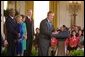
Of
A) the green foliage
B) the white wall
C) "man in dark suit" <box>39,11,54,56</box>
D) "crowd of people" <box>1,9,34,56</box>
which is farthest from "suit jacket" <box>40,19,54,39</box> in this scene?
the white wall

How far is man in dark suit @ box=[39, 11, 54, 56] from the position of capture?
1027cm

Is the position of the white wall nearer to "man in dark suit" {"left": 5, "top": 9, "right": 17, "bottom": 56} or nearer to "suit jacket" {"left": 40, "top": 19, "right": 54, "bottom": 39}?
"man in dark suit" {"left": 5, "top": 9, "right": 17, "bottom": 56}

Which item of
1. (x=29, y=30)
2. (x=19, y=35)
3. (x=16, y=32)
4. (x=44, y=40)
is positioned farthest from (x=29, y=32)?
(x=44, y=40)

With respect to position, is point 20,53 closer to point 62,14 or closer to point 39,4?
point 39,4

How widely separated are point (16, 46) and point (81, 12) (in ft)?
25.7

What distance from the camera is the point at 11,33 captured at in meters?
10.5

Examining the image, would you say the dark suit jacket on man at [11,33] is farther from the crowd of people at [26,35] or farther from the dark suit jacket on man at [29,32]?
the dark suit jacket on man at [29,32]

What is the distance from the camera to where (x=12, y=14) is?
10531 mm

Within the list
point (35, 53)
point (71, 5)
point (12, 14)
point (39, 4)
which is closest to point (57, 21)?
point (71, 5)

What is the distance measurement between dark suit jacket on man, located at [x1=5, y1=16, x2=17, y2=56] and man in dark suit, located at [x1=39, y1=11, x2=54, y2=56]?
2.29ft

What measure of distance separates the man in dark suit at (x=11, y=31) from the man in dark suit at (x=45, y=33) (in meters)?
0.70

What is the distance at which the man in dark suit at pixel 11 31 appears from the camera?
10.4 meters

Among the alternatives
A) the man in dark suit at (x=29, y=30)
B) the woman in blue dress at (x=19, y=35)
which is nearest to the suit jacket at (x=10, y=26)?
the woman in blue dress at (x=19, y=35)

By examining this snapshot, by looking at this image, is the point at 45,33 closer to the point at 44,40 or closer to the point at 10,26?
the point at 44,40
